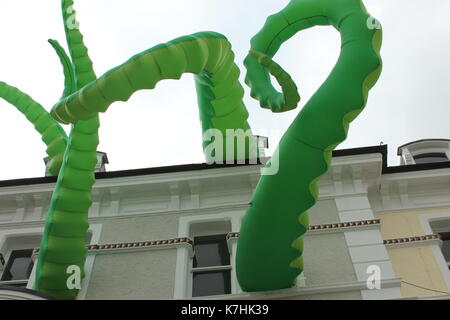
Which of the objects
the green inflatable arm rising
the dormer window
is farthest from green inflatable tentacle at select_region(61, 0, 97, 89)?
the dormer window

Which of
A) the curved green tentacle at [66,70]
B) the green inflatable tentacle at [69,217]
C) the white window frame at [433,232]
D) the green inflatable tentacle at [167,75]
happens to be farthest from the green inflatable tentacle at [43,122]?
the white window frame at [433,232]

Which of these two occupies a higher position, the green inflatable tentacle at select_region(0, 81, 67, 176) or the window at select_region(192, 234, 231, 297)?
the green inflatable tentacle at select_region(0, 81, 67, 176)

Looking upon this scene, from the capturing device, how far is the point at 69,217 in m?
8.41

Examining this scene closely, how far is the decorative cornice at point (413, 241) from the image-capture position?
9297 mm

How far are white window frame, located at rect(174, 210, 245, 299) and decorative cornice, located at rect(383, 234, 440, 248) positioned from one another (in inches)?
109

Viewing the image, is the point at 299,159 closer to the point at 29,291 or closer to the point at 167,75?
the point at 167,75

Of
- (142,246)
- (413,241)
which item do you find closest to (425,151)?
(413,241)

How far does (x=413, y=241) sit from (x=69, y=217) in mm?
6035

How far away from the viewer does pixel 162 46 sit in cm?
746

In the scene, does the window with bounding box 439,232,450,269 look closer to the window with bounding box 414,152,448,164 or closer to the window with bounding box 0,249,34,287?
the window with bounding box 414,152,448,164

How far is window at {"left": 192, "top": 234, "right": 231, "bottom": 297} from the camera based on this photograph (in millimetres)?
8992

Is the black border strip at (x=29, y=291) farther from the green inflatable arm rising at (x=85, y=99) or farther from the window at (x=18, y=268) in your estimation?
the window at (x=18, y=268)

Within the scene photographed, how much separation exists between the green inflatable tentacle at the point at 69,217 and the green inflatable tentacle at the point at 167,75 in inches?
53.0
